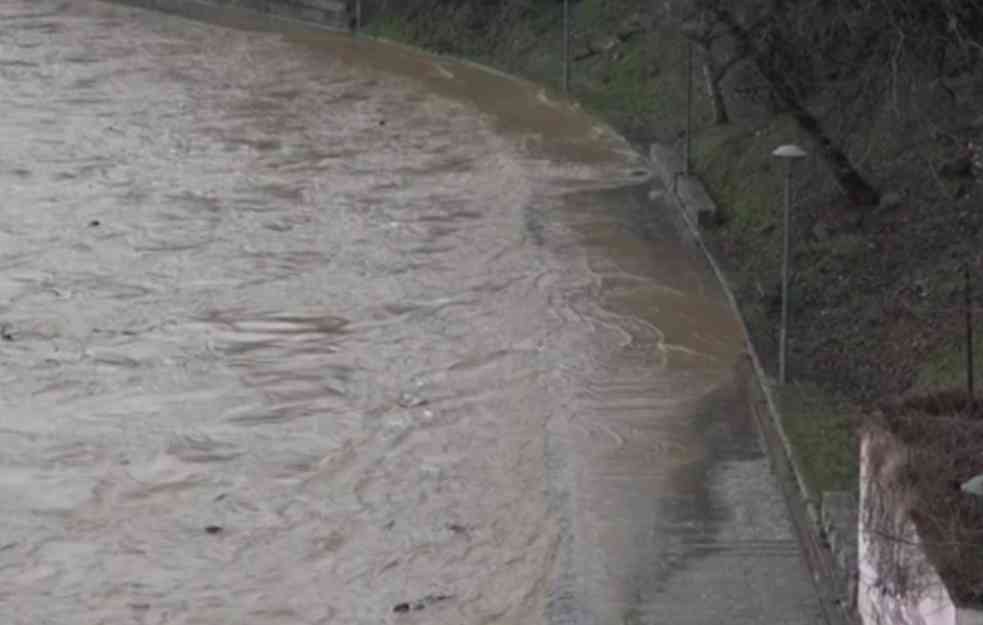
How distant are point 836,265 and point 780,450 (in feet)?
14.4

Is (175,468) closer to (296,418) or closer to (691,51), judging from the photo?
(296,418)

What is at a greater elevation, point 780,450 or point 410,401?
point 780,450

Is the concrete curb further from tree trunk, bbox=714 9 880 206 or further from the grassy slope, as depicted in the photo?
tree trunk, bbox=714 9 880 206

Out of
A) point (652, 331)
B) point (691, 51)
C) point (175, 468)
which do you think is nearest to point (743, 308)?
point (652, 331)

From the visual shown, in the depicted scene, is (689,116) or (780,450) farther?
(689,116)

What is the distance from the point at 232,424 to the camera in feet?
55.2

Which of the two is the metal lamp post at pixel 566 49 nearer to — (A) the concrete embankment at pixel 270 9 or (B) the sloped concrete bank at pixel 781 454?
(B) the sloped concrete bank at pixel 781 454

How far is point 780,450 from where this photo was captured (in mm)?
15172

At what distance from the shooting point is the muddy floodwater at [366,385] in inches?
537

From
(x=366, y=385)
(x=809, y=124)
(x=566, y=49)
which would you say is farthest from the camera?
(x=566, y=49)

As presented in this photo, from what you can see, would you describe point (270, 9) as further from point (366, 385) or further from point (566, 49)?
point (366, 385)

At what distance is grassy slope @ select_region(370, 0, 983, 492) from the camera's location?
1584 cm

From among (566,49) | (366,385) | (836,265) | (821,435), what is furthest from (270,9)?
(821,435)

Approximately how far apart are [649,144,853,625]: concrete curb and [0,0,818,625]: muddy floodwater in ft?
0.56
